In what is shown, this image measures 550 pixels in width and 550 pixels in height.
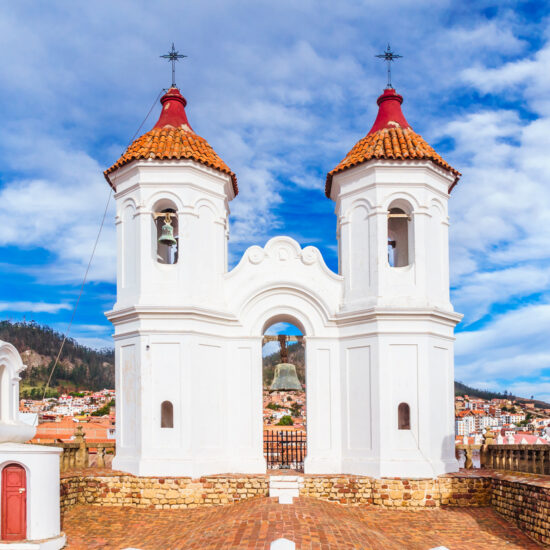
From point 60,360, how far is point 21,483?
87.1 meters

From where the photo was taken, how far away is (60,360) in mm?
95125

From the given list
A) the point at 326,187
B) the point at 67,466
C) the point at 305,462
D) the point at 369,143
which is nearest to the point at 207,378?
the point at 305,462

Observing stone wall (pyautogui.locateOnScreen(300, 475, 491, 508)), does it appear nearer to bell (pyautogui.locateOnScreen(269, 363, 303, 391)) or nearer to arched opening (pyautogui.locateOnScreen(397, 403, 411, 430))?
arched opening (pyautogui.locateOnScreen(397, 403, 411, 430))

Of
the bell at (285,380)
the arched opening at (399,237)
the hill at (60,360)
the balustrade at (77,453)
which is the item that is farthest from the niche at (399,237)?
the hill at (60,360)

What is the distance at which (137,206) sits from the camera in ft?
56.3

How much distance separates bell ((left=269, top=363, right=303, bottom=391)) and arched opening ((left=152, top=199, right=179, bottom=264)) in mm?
4320

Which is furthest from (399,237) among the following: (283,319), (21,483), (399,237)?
(21,483)

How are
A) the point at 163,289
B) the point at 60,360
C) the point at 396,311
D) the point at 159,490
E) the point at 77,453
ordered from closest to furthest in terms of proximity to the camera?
the point at 159,490 < the point at 396,311 < the point at 163,289 < the point at 77,453 < the point at 60,360

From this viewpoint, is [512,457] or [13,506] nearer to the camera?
[13,506]

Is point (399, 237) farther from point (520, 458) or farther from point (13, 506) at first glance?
point (13, 506)

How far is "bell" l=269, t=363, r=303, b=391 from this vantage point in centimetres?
1803

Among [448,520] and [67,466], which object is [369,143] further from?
[67,466]

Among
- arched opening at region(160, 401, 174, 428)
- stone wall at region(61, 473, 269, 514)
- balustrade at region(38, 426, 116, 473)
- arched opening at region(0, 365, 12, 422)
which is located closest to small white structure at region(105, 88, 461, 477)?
arched opening at region(160, 401, 174, 428)

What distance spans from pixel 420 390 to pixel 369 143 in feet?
22.2
